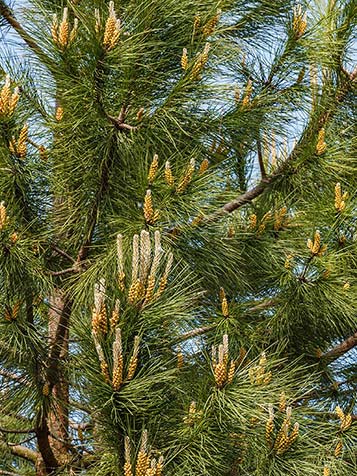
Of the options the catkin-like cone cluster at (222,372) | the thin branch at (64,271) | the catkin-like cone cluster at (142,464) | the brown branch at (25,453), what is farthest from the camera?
the brown branch at (25,453)

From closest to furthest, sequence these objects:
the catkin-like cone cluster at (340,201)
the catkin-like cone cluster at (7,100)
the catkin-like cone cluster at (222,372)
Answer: the catkin-like cone cluster at (222,372)
the catkin-like cone cluster at (7,100)
the catkin-like cone cluster at (340,201)

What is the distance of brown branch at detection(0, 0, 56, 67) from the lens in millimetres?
2170

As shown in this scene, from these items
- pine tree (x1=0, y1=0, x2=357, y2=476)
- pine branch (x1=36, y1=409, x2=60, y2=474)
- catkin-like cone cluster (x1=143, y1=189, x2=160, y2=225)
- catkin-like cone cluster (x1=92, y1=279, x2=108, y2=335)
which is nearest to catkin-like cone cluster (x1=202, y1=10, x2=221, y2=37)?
pine tree (x1=0, y1=0, x2=357, y2=476)

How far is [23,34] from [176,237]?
68 cm

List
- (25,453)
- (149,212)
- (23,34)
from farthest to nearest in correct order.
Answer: (25,453), (23,34), (149,212)

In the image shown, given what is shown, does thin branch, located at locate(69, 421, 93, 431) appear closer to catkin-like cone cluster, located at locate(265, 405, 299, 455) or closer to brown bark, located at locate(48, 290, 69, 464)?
brown bark, located at locate(48, 290, 69, 464)

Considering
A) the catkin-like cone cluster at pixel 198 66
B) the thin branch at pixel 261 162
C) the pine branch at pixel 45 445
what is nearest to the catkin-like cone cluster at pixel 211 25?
the catkin-like cone cluster at pixel 198 66

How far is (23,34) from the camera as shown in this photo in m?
2.47

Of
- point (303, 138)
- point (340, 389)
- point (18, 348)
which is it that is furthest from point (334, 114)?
point (18, 348)

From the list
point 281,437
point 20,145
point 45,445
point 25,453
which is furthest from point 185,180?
point 25,453

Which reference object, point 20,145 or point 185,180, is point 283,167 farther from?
point 20,145

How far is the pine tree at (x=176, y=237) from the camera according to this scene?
1.88m

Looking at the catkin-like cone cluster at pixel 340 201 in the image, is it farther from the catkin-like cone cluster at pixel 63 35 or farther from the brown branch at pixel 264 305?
the catkin-like cone cluster at pixel 63 35

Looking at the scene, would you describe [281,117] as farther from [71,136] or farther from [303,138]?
[71,136]
